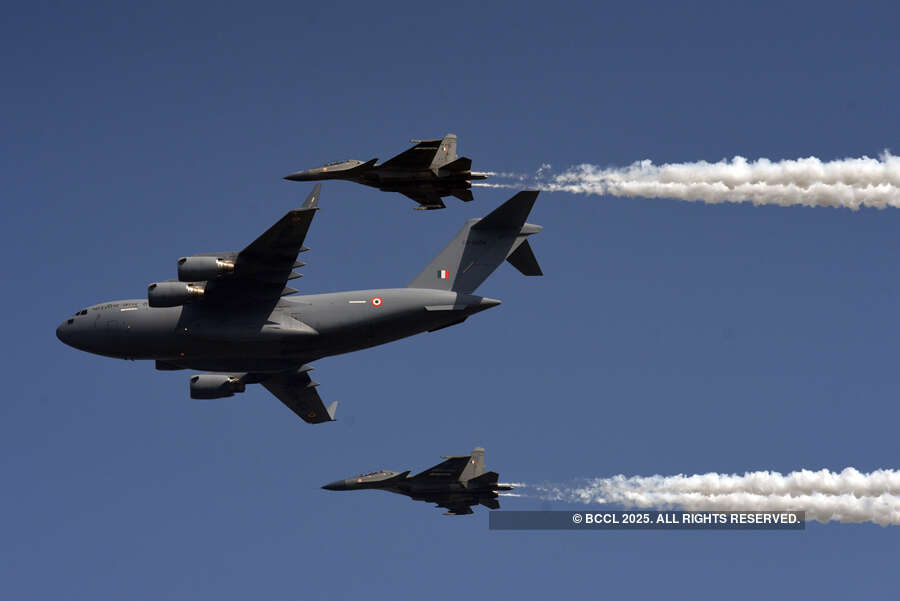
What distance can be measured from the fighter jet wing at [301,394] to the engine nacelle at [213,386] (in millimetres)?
1178

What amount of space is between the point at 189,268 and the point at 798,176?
19100mm

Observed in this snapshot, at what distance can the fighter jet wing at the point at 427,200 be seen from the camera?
3778cm

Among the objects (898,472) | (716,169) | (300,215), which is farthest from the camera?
(716,169)

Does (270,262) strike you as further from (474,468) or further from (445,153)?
(474,468)

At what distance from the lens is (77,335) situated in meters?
35.0

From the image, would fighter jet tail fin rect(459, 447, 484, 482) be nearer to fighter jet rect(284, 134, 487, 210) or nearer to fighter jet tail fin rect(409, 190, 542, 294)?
fighter jet tail fin rect(409, 190, 542, 294)

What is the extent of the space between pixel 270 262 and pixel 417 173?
572 centimetres

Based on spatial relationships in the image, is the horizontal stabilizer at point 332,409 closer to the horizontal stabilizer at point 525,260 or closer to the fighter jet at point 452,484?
the fighter jet at point 452,484

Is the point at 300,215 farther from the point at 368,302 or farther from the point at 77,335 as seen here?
the point at 77,335

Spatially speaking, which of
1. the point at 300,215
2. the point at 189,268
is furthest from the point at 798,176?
the point at 189,268

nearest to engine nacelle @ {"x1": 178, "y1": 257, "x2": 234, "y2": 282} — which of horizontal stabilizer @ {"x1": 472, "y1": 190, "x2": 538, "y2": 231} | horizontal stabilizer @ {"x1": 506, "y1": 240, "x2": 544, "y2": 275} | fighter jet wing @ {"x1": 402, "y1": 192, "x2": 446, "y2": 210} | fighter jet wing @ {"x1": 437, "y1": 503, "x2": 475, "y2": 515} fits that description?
fighter jet wing @ {"x1": 402, "y1": 192, "x2": 446, "y2": 210}

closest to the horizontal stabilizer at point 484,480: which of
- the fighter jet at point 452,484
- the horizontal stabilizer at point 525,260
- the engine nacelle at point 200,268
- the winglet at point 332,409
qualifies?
the fighter jet at point 452,484

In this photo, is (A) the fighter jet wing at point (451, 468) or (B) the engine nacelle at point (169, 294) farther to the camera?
(A) the fighter jet wing at point (451, 468)

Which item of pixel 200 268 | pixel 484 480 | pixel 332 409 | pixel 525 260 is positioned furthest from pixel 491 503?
pixel 200 268
